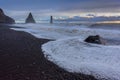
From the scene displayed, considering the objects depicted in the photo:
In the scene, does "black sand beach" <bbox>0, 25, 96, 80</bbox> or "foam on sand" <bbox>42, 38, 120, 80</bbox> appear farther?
"foam on sand" <bbox>42, 38, 120, 80</bbox>

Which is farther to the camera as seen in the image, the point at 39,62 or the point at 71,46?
the point at 71,46

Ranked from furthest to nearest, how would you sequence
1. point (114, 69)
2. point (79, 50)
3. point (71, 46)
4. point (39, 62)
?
1. point (71, 46)
2. point (79, 50)
3. point (39, 62)
4. point (114, 69)

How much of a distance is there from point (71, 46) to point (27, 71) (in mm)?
4383

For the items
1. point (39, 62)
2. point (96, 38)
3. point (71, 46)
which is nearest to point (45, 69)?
point (39, 62)

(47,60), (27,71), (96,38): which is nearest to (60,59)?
(47,60)

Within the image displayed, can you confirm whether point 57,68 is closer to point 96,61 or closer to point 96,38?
point 96,61

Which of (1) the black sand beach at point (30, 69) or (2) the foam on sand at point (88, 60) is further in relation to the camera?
(2) the foam on sand at point (88, 60)

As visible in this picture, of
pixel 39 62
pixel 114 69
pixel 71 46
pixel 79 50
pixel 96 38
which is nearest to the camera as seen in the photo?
pixel 114 69

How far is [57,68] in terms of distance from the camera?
7.64m

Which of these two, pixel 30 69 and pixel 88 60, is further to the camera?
pixel 88 60

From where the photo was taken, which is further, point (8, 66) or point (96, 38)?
point (96, 38)

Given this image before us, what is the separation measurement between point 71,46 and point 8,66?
4282mm

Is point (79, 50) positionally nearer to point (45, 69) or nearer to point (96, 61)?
point (96, 61)

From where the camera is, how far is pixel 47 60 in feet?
28.4
